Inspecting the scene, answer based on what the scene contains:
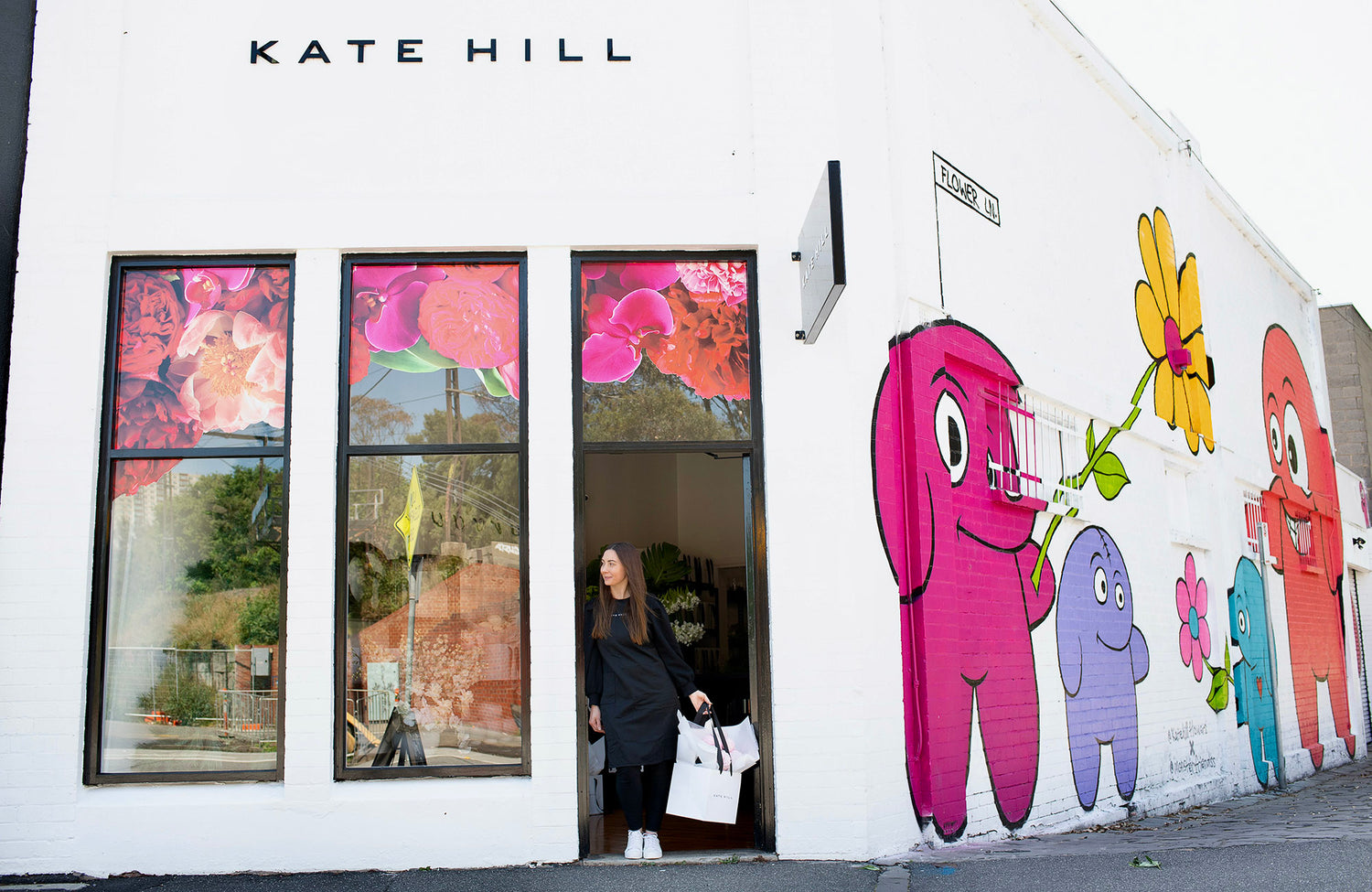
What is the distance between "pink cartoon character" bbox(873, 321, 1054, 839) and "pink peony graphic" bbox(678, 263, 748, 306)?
1011 mm

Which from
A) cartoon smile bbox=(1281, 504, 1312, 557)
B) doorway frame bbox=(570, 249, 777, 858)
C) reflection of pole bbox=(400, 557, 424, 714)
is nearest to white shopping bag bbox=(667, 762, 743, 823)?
doorway frame bbox=(570, 249, 777, 858)

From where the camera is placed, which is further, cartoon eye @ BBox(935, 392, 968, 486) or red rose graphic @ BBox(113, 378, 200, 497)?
cartoon eye @ BBox(935, 392, 968, 486)

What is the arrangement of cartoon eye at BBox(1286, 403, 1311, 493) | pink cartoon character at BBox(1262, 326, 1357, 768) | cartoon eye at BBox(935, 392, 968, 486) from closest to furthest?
cartoon eye at BBox(935, 392, 968, 486), pink cartoon character at BBox(1262, 326, 1357, 768), cartoon eye at BBox(1286, 403, 1311, 493)

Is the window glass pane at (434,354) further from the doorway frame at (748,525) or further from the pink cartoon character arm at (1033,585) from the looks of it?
the pink cartoon character arm at (1033,585)

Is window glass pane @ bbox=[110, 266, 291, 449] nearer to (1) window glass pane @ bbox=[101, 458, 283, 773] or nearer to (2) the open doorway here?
(1) window glass pane @ bbox=[101, 458, 283, 773]

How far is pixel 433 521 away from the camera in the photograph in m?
6.23

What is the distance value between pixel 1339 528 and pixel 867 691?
42.5 feet

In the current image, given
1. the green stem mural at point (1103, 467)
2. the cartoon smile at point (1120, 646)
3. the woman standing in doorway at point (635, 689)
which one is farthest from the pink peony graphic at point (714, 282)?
the cartoon smile at point (1120, 646)

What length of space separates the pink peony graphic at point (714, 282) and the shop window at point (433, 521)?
985 millimetres

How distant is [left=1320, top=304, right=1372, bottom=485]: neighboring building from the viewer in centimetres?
1842

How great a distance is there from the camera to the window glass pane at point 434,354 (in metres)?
6.31

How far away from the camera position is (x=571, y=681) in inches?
235

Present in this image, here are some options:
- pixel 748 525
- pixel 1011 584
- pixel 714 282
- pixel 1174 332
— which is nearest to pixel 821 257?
pixel 714 282

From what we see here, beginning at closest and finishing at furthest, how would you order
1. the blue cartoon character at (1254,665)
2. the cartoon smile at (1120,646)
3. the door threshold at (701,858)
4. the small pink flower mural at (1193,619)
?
the door threshold at (701,858) < the cartoon smile at (1120,646) < the small pink flower mural at (1193,619) < the blue cartoon character at (1254,665)
